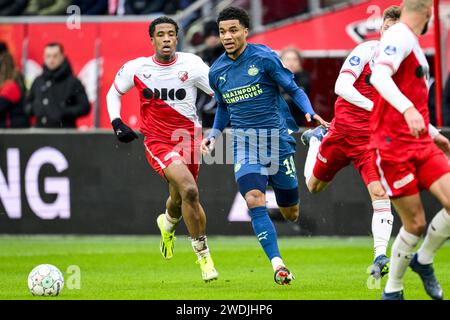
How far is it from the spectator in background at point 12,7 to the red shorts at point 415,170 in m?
11.6

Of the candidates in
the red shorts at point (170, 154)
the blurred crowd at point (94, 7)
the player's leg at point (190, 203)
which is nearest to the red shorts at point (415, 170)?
the player's leg at point (190, 203)

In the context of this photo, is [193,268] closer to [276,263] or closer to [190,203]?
[190,203]

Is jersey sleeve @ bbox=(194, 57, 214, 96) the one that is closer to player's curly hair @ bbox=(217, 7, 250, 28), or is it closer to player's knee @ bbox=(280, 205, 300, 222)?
player's curly hair @ bbox=(217, 7, 250, 28)

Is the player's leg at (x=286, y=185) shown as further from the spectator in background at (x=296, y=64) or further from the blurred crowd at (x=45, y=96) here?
the blurred crowd at (x=45, y=96)

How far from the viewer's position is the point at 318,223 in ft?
53.1

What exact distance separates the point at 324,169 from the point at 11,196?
5.77 metres

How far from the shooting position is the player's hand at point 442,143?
954 cm

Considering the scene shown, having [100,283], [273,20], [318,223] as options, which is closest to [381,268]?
[100,283]

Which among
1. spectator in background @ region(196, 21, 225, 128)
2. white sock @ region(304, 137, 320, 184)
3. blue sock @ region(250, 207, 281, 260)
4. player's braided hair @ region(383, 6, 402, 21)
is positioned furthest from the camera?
spectator in background @ region(196, 21, 225, 128)

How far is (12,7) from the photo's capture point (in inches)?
765

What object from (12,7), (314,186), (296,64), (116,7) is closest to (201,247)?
(314,186)

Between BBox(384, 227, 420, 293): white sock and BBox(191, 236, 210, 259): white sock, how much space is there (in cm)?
288

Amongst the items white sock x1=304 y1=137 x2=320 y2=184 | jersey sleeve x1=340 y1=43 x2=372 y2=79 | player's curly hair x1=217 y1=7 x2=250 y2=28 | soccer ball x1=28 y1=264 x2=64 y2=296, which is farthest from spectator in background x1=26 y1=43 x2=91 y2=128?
soccer ball x1=28 y1=264 x2=64 y2=296

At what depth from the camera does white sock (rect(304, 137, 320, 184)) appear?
12.8 meters
